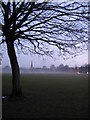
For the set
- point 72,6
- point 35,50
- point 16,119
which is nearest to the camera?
point 16,119

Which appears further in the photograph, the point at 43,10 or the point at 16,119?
the point at 43,10

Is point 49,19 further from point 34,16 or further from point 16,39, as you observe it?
point 16,39

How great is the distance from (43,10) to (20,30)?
1.28 metres

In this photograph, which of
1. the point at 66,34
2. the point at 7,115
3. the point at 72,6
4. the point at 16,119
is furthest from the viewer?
the point at 66,34

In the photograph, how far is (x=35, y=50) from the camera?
10.2m

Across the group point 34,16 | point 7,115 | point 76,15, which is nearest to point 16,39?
point 34,16

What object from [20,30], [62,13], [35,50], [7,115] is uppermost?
[62,13]

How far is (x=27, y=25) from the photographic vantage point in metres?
9.59

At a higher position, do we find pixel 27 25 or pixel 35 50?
pixel 27 25

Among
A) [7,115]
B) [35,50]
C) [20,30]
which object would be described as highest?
[20,30]

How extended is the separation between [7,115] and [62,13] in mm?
4675

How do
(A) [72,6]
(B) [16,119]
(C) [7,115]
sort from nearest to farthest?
(B) [16,119]
(C) [7,115]
(A) [72,6]

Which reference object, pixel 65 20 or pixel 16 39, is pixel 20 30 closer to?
pixel 16 39

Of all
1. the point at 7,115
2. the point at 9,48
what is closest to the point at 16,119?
the point at 7,115
